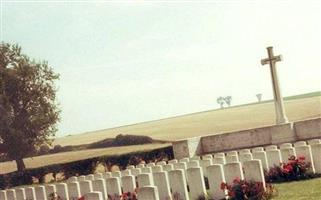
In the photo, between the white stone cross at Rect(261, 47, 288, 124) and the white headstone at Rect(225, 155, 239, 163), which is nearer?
the white headstone at Rect(225, 155, 239, 163)

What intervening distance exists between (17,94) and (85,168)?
8848 millimetres

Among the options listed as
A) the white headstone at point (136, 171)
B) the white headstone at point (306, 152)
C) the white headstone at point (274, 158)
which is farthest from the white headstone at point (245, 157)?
the white headstone at point (136, 171)

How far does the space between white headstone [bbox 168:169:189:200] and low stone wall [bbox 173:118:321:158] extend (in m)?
10.5

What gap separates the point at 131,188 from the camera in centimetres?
1242

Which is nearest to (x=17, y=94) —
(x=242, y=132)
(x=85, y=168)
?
(x=85, y=168)

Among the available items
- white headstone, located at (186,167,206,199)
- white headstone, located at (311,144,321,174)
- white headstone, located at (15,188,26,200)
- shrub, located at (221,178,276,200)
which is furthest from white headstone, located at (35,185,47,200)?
white headstone, located at (311,144,321,174)

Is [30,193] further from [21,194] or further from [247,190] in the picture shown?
[247,190]

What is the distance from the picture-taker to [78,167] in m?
28.8

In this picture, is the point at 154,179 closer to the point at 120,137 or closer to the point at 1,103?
the point at 1,103

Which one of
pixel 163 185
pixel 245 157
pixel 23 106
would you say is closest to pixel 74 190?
pixel 163 185

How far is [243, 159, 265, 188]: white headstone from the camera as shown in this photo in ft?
34.6

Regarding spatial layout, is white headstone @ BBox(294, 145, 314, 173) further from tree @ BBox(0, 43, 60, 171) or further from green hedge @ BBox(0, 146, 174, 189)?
tree @ BBox(0, 43, 60, 171)

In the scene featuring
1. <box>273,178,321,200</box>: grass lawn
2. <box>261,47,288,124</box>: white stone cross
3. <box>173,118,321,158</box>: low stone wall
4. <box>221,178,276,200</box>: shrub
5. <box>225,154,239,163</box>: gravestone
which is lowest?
<box>273,178,321,200</box>: grass lawn

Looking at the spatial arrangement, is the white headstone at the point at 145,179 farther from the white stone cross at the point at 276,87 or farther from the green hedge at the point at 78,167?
the green hedge at the point at 78,167
